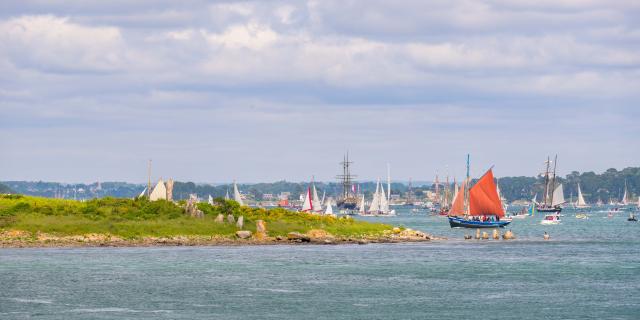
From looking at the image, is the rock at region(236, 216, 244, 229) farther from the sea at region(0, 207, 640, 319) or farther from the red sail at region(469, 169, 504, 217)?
the red sail at region(469, 169, 504, 217)

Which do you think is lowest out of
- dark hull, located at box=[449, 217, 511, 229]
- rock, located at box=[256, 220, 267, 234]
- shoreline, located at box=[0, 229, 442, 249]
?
shoreline, located at box=[0, 229, 442, 249]

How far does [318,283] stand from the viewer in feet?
279

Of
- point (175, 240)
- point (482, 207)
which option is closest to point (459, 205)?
point (482, 207)

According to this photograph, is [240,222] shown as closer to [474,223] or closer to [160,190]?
[160,190]

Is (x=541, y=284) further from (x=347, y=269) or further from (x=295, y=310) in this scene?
(x=295, y=310)

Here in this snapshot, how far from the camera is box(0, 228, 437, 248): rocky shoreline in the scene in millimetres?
115500

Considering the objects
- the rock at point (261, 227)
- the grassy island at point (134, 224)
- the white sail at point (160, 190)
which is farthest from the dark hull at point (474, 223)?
the rock at point (261, 227)

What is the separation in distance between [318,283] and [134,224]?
42.5 metres

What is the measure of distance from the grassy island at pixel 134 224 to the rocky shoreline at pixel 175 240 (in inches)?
3.9

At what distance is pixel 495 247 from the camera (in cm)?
12812

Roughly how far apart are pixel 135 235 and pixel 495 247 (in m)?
39.5

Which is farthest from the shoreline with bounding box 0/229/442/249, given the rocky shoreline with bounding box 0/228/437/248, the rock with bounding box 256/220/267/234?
the rock with bounding box 256/220/267/234

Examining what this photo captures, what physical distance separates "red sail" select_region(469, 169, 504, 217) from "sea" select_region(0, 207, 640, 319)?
157 ft

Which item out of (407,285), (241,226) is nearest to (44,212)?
(241,226)
